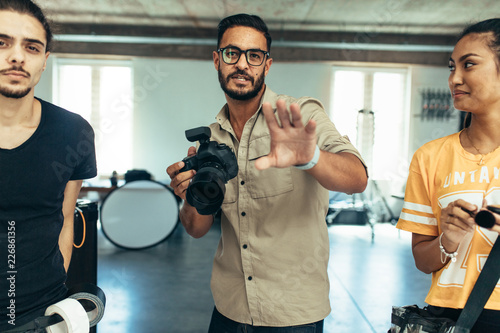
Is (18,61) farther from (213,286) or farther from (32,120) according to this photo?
(213,286)

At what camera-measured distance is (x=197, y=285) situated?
12.3 ft

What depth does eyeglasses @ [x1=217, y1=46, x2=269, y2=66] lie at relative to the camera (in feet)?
4.02

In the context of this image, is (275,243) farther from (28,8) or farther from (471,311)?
(28,8)

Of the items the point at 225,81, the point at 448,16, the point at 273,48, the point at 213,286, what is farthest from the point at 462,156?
the point at 273,48

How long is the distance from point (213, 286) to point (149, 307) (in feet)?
7.38

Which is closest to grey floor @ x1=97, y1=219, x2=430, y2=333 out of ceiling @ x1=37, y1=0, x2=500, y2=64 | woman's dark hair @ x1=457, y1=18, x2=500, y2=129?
woman's dark hair @ x1=457, y1=18, x2=500, y2=129

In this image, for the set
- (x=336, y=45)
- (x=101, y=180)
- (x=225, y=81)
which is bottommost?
(x=101, y=180)

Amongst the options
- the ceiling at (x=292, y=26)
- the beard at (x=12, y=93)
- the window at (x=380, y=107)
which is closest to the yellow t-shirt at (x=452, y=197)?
the beard at (x=12, y=93)

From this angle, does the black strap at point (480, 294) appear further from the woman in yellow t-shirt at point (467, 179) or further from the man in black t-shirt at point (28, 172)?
the man in black t-shirt at point (28, 172)

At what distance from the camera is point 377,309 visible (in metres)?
3.29

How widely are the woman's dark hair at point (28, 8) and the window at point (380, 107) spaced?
663 cm

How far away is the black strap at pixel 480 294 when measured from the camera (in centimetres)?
93

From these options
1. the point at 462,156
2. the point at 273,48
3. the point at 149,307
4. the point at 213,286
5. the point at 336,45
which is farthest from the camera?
the point at 273,48

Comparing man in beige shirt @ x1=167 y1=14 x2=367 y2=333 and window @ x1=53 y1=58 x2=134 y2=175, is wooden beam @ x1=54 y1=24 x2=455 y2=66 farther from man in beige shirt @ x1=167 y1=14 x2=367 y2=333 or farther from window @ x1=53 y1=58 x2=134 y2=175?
man in beige shirt @ x1=167 y1=14 x2=367 y2=333
